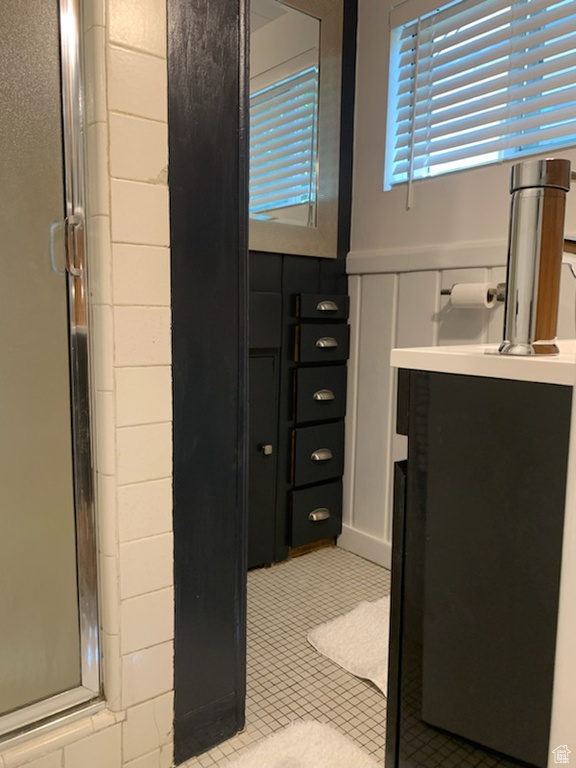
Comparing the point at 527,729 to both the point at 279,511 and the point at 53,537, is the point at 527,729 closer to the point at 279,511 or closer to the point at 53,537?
the point at 53,537

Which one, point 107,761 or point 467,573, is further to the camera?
point 107,761

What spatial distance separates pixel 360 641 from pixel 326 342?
951 mm

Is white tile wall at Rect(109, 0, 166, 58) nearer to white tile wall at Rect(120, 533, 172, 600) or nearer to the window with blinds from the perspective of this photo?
white tile wall at Rect(120, 533, 172, 600)

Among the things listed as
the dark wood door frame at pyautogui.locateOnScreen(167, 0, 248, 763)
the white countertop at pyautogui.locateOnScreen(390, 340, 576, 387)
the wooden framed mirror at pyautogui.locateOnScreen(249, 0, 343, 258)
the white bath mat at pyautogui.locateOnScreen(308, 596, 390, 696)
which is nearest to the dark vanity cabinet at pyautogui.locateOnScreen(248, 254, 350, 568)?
the wooden framed mirror at pyautogui.locateOnScreen(249, 0, 343, 258)

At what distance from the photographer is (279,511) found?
76.4 inches

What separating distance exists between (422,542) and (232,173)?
0.73 meters

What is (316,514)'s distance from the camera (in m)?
2.03

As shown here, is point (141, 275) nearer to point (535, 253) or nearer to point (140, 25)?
point (140, 25)

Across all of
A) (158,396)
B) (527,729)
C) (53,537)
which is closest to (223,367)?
(158,396)

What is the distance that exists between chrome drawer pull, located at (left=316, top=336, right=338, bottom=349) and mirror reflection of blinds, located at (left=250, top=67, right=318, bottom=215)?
0.48m

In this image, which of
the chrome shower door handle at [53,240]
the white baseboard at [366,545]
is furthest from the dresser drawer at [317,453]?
the chrome shower door handle at [53,240]

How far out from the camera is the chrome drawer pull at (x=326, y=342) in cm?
195

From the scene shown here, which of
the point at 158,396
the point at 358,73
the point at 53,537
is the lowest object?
the point at 53,537

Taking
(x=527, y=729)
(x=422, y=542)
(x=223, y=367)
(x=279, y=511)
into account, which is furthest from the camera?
(x=279, y=511)
